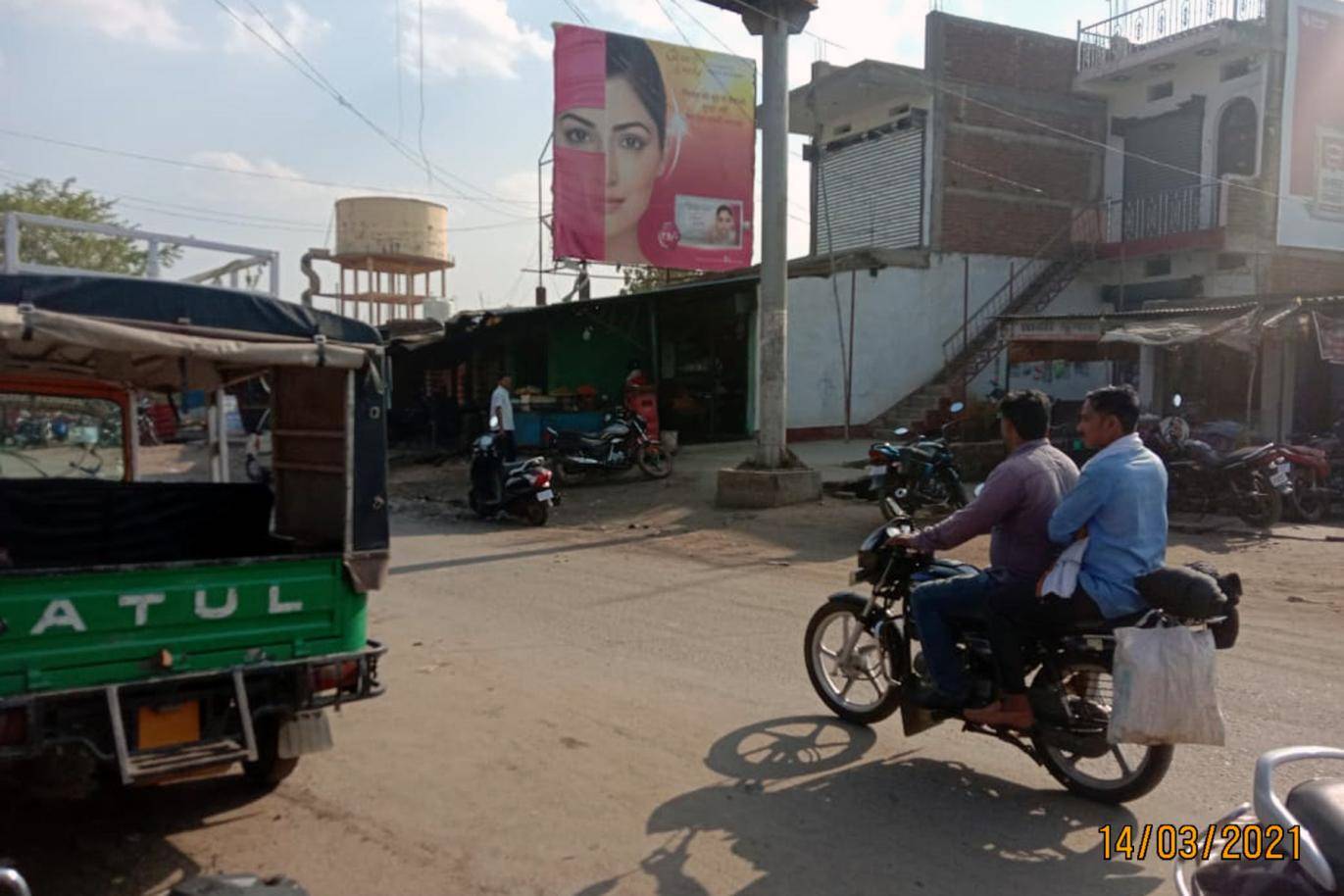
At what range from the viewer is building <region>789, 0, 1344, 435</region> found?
23.0 metres

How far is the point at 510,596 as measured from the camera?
29.5 feet

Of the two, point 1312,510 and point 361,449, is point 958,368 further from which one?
point 361,449

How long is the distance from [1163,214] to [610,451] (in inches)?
641

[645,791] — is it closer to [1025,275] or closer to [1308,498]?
[1308,498]

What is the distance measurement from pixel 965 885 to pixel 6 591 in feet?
11.6

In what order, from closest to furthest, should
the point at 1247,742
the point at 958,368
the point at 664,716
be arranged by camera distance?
the point at 1247,742 < the point at 664,716 < the point at 958,368

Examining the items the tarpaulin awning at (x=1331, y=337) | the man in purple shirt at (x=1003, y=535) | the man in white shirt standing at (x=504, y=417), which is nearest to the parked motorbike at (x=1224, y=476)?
the tarpaulin awning at (x=1331, y=337)

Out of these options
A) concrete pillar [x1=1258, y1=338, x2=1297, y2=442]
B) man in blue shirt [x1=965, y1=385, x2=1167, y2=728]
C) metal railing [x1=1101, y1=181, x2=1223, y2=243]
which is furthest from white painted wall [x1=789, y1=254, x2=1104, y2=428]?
man in blue shirt [x1=965, y1=385, x2=1167, y2=728]

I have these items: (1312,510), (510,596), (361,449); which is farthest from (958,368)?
(361,449)

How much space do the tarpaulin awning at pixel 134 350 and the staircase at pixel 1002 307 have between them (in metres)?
18.8

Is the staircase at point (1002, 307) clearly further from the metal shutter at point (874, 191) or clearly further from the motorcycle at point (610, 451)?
the motorcycle at point (610, 451)

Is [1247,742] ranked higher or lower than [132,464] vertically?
lower

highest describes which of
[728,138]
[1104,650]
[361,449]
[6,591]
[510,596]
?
[728,138]

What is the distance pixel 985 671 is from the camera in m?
4.52
